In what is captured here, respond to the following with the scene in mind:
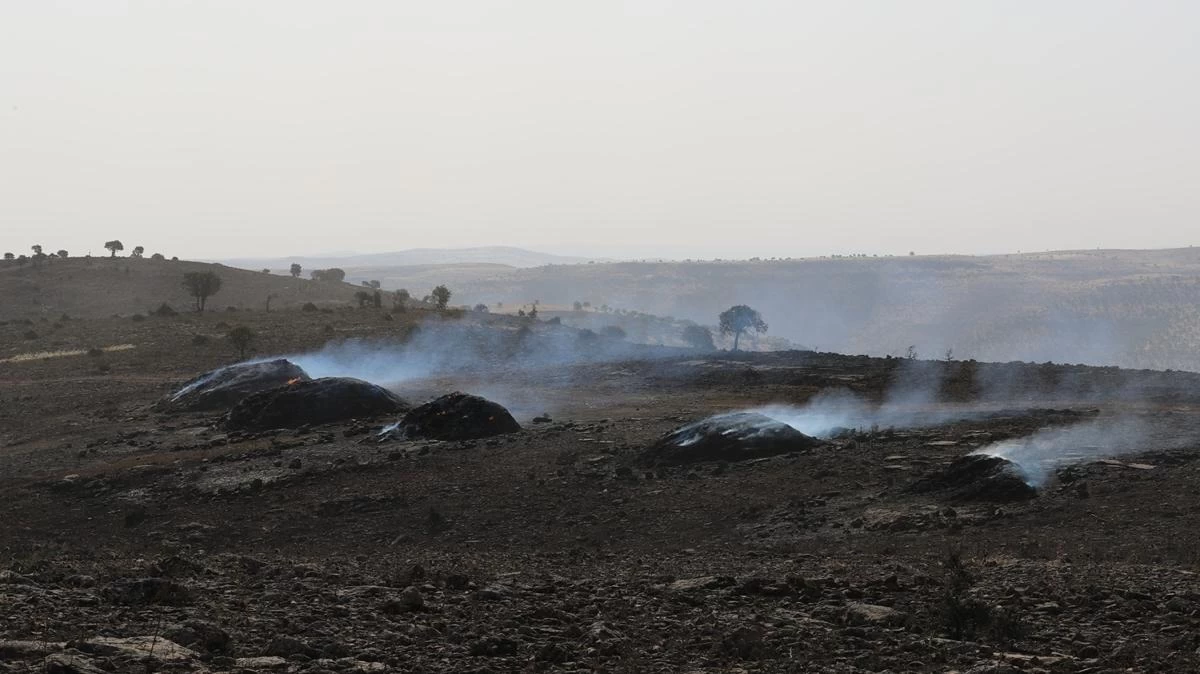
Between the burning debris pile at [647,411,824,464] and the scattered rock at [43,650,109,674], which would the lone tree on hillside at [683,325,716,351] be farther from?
the scattered rock at [43,650,109,674]

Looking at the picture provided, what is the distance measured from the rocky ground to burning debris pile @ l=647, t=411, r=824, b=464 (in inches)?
12.1

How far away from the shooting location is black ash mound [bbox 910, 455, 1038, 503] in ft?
56.1

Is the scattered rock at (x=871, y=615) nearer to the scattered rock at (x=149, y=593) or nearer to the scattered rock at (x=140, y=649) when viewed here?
the scattered rock at (x=140, y=649)

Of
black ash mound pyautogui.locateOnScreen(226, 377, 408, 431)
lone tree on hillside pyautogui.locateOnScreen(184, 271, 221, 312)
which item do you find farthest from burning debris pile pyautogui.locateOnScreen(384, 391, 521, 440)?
lone tree on hillside pyautogui.locateOnScreen(184, 271, 221, 312)

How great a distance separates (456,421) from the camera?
84.3 feet

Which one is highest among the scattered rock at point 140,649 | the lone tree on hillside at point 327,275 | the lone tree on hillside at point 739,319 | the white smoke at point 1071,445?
the lone tree on hillside at point 327,275

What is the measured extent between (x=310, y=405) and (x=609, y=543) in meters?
14.2

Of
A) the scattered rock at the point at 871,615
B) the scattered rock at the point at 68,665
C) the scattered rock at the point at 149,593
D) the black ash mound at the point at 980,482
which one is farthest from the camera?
the black ash mound at the point at 980,482

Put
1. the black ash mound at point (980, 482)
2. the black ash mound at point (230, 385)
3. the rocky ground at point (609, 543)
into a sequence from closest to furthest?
the rocky ground at point (609, 543) < the black ash mound at point (980, 482) < the black ash mound at point (230, 385)

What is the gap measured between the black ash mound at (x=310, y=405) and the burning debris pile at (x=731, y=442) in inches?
399

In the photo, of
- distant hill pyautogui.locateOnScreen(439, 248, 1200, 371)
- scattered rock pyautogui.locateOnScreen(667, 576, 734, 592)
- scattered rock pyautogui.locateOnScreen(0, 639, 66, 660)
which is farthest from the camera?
distant hill pyautogui.locateOnScreen(439, 248, 1200, 371)

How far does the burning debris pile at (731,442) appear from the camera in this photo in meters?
21.8

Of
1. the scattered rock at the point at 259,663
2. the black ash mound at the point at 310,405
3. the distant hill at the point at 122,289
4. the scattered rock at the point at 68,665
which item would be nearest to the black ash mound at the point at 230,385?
the black ash mound at the point at 310,405

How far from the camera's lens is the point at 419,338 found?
47156mm
